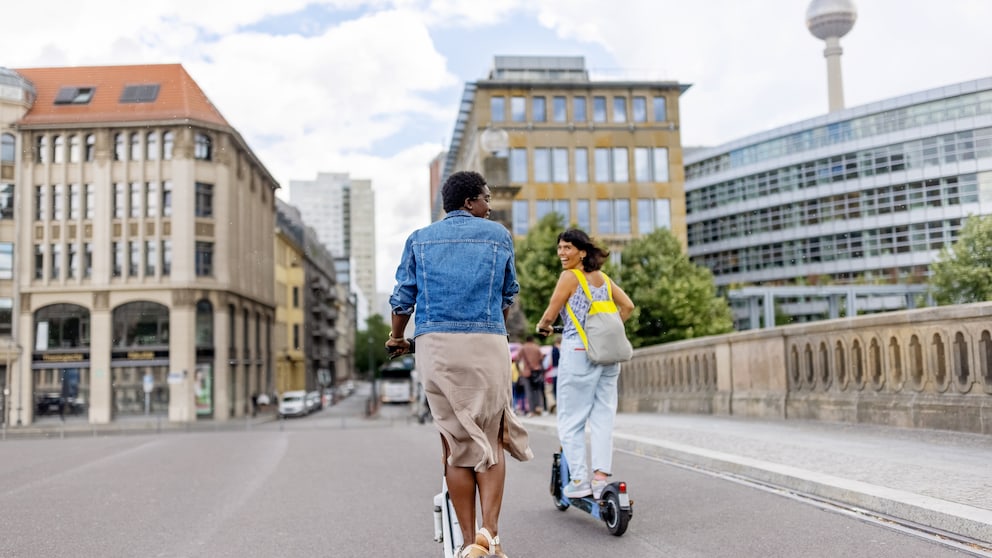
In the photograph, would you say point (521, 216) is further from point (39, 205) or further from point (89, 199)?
point (39, 205)

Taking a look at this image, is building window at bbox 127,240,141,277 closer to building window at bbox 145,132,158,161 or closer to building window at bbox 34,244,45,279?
building window at bbox 34,244,45,279

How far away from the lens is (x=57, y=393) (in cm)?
5138

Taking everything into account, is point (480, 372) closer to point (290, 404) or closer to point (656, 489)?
point (656, 489)

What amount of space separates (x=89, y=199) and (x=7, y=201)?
4.11 metres

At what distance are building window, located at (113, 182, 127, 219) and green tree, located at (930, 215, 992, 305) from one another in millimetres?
39418

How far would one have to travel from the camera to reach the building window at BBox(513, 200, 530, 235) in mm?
64375

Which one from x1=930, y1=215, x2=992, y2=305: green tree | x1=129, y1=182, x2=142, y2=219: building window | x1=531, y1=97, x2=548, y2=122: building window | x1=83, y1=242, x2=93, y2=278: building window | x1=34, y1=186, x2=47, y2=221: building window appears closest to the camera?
x1=930, y1=215, x2=992, y2=305: green tree

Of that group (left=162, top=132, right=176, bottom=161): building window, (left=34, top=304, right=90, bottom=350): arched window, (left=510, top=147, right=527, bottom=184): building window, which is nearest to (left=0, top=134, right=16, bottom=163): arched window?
(left=162, top=132, right=176, bottom=161): building window

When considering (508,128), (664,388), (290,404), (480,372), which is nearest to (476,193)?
(480,372)

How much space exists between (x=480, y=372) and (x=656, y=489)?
3.60 m

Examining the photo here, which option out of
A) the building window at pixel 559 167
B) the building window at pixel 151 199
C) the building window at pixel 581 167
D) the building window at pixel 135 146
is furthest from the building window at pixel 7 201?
the building window at pixel 581 167

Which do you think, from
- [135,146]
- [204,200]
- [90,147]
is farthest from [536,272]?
[90,147]

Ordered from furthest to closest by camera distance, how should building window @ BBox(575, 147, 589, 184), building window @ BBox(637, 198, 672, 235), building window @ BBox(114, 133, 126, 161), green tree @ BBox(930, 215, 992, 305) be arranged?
building window @ BBox(575, 147, 589, 184)
building window @ BBox(637, 198, 672, 235)
building window @ BBox(114, 133, 126, 161)
green tree @ BBox(930, 215, 992, 305)

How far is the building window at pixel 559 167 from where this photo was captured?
65.4 m
